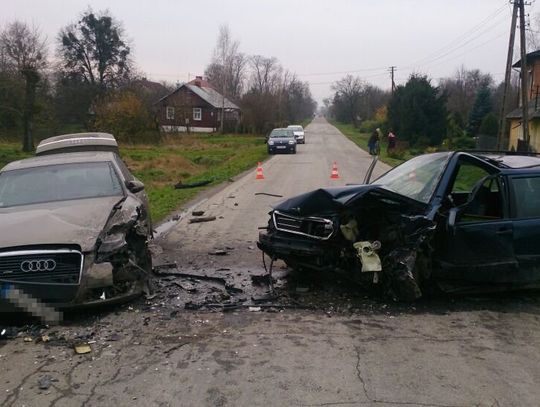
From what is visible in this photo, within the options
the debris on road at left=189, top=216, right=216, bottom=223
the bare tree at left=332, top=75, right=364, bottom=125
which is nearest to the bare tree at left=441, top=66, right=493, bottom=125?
the bare tree at left=332, top=75, right=364, bottom=125

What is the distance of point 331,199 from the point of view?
5992mm

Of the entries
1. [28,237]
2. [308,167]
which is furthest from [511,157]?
[308,167]

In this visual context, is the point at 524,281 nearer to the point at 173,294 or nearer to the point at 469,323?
the point at 469,323

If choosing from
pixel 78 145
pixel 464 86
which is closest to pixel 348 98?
pixel 464 86

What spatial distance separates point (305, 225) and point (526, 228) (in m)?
2.36

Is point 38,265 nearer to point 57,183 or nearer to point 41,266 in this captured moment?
point 41,266

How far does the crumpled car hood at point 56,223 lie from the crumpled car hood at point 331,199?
2.10 m

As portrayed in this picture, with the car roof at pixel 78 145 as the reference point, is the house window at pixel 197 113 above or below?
above

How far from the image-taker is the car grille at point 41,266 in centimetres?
500

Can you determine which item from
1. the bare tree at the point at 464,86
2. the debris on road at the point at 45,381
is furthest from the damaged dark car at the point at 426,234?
the bare tree at the point at 464,86

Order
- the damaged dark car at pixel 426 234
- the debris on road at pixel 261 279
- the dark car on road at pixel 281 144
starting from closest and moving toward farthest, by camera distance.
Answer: the damaged dark car at pixel 426 234 → the debris on road at pixel 261 279 → the dark car on road at pixel 281 144

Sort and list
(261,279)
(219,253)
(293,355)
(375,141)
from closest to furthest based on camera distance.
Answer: (293,355) → (261,279) → (219,253) → (375,141)

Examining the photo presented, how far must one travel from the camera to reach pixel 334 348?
184 inches

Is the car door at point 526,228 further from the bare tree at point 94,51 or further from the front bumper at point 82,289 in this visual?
the bare tree at point 94,51
